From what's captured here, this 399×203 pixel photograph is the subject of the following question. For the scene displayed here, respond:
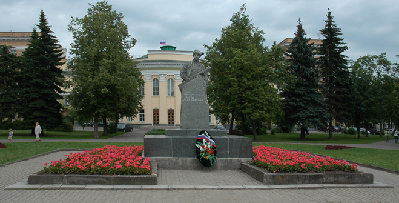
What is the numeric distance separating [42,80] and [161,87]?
2794 cm

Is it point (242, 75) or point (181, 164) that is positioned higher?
point (242, 75)

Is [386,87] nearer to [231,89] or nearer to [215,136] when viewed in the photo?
[231,89]

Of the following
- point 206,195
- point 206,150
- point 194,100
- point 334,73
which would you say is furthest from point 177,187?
point 334,73

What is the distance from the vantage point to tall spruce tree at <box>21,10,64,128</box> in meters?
31.1

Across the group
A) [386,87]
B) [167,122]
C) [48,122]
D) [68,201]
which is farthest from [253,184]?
[167,122]

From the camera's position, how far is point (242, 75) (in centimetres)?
2889

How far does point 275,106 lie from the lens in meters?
29.1

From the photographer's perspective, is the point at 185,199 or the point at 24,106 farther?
the point at 24,106

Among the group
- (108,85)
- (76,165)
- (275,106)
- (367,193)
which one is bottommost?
(367,193)

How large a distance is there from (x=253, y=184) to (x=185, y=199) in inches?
93.3

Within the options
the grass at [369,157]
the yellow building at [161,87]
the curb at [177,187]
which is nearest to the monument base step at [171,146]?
the curb at [177,187]

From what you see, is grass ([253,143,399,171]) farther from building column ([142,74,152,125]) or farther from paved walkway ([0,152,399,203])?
building column ([142,74,152,125])

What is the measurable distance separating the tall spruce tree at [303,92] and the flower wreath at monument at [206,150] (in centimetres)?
2232

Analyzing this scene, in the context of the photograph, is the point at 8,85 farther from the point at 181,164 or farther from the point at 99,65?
the point at 181,164
